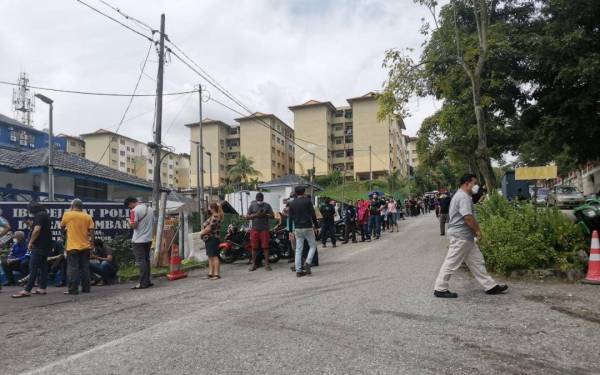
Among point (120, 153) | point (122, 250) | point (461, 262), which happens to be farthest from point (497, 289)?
point (120, 153)

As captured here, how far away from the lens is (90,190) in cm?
2191

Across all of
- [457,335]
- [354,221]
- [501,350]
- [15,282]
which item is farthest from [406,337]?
[354,221]

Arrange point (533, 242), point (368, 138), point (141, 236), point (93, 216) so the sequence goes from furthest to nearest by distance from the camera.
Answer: point (368, 138) → point (93, 216) → point (141, 236) → point (533, 242)

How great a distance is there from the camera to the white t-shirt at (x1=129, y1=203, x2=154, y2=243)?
8.83 metres

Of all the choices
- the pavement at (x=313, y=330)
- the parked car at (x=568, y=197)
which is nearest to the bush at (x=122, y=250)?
the pavement at (x=313, y=330)

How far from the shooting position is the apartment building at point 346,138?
74312mm

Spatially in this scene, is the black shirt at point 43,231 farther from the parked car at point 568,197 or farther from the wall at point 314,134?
the wall at point 314,134

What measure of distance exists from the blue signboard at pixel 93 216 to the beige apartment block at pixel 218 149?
74.8 metres

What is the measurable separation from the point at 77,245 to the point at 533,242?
27.1ft

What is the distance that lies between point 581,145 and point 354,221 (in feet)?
27.4

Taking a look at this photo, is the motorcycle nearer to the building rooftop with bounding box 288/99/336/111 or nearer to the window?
the window

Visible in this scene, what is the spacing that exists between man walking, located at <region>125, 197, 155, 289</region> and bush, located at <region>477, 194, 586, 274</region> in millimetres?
6567

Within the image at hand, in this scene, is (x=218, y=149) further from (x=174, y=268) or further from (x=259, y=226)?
(x=174, y=268)

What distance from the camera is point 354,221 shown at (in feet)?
57.8
